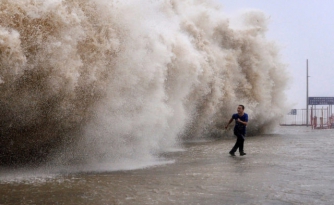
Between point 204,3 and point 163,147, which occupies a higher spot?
point 204,3

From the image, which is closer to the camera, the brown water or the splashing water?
the brown water

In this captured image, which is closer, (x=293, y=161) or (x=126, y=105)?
(x=126, y=105)

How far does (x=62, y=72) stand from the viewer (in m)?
8.68

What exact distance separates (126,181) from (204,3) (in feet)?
64.0

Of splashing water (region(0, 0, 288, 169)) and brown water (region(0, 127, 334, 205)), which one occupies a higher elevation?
splashing water (region(0, 0, 288, 169))

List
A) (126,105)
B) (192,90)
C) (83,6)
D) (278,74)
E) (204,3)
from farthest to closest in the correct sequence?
(278,74)
(204,3)
(192,90)
(126,105)
(83,6)

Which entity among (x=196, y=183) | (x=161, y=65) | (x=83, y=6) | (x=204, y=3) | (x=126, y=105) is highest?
(x=204, y=3)

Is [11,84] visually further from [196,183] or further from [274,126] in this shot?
[274,126]

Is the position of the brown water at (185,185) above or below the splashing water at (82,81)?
below

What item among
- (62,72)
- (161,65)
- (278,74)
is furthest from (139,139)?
(278,74)

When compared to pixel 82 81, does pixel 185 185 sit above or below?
below

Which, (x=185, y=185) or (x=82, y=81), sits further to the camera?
(x=82, y=81)

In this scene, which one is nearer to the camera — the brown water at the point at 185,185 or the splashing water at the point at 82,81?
the brown water at the point at 185,185

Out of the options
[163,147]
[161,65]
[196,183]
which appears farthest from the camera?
[163,147]
